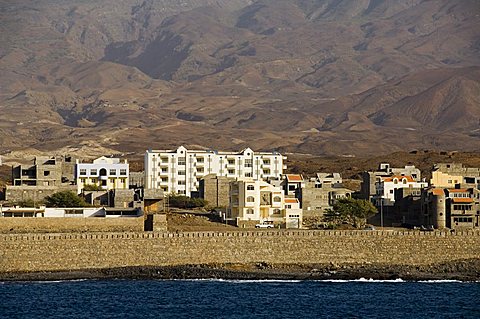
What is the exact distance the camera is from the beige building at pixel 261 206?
6438 centimetres

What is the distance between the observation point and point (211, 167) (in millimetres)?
81688

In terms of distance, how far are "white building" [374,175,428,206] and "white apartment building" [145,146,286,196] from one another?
12.0 metres

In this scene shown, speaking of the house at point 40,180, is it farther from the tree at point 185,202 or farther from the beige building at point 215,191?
the beige building at point 215,191

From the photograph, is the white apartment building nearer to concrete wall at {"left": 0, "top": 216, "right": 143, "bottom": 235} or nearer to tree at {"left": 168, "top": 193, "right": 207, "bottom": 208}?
tree at {"left": 168, "top": 193, "right": 207, "bottom": 208}

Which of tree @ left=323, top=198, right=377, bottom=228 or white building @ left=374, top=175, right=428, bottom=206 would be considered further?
white building @ left=374, top=175, right=428, bottom=206

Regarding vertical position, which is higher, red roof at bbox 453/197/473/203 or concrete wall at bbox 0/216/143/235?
red roof at bbox 453/197/473/203

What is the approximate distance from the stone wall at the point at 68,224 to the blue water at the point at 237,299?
557 centimetres

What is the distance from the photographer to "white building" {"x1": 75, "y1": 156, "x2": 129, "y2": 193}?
77.9m

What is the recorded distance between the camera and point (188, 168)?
3214 inches

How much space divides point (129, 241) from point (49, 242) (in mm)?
3289

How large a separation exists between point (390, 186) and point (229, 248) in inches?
707

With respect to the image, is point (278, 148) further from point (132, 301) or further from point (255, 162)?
point (132, 301)

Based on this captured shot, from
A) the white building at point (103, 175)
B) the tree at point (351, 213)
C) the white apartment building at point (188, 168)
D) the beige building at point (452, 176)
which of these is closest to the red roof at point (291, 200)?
the tree at point (351, 213)

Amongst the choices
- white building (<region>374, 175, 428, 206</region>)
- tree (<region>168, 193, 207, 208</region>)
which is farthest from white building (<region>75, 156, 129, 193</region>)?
white building (<region>374, 175, 428, 206</region>)
